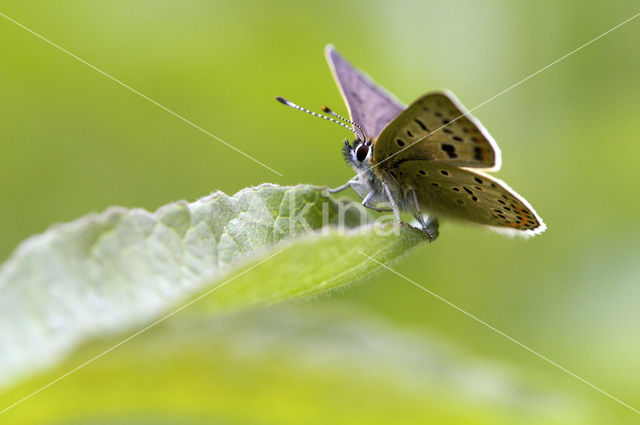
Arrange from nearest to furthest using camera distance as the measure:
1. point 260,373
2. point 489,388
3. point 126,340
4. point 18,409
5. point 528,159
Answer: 1. point 126,340
2. point 18,409
3. point 260,373
4. point 489,388
5. point 528,159

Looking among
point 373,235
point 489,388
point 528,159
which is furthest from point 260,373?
point 528,159

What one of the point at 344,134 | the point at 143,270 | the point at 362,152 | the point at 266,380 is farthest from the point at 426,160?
the point at 143,270

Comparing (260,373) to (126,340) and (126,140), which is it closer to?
(126,340)

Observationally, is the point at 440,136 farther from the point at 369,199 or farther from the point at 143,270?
the point at 143,270

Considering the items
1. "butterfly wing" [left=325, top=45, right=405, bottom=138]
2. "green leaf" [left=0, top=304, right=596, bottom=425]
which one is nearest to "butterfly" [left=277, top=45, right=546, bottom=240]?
"butterfly wing" [left=325, top=45, right=405, bottom=138]

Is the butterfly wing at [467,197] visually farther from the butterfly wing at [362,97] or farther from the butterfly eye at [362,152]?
the butterfly wing at [362,97]

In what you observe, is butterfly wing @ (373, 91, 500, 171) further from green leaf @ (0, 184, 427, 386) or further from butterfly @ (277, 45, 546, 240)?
green leaf @ (0, 184, 427, 386)
